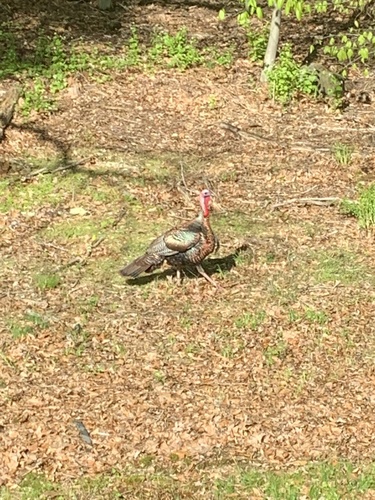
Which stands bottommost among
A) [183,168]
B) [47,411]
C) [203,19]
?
[47,411]

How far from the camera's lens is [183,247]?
7.83 meters

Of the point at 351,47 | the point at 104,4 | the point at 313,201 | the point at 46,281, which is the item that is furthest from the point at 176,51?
the point at 46,281

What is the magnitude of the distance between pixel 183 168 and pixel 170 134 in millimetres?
1180

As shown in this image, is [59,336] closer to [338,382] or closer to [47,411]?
[47,411]

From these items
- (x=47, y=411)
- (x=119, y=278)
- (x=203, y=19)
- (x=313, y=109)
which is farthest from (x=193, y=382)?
(x=203, y=19)

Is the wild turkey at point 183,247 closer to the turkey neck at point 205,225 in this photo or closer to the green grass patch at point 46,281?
the turkey neck at point 205,225

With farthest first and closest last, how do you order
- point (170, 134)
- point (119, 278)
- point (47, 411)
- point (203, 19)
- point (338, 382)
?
point (203, 19), point (170, 134), point (119, 278), point (338, 382), point (47, 411)

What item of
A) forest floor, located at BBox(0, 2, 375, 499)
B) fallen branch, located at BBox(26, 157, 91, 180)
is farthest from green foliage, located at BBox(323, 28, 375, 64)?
fallen branch, located at BBox(26, 157, 91, 180)

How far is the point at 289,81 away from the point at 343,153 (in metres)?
2.36

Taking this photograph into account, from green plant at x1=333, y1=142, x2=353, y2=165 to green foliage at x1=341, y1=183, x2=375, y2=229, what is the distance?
95 cm

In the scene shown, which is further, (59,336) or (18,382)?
(59,336)

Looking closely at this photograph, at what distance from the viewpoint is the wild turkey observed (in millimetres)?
7844

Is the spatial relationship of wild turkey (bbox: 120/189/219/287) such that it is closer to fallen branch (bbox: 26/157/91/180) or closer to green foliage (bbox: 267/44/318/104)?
fallen branch (bbox: 26/157/91/180)

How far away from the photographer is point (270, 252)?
8930 mm
